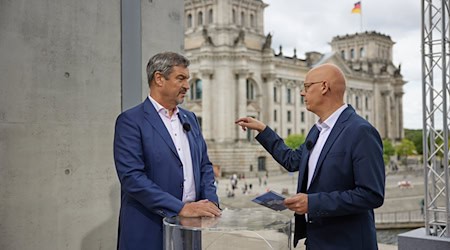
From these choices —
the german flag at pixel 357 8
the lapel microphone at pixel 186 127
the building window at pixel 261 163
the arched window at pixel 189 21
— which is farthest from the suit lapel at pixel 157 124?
the german flag at pixel 357 8

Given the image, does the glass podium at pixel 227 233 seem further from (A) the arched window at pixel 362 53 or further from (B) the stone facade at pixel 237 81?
(A) the arched window at pixel 362 53

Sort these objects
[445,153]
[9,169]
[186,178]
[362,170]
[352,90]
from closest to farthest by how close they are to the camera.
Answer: [362,170], [186,178], [9,169], [445,153], [352,90]

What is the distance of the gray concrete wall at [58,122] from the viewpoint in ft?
13.1

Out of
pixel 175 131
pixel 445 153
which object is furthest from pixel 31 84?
pixel 445 153

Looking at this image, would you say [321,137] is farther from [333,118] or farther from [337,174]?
[337,174]

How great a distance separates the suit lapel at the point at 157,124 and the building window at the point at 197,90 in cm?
4308

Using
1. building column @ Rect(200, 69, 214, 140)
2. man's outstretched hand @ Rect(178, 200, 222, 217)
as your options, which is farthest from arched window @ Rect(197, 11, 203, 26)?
man's outstretched hand @ Rect(178, 200, 222, 217)

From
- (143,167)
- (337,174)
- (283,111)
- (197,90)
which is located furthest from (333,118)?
(283,111)

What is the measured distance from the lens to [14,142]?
4.01 m

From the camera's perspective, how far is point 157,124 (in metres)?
3.06

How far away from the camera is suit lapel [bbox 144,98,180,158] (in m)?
3.04

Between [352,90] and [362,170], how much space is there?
2372 inches

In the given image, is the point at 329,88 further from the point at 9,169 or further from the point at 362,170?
the point at 9,169

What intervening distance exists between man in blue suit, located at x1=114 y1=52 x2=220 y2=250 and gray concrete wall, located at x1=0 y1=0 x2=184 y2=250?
1426mm
